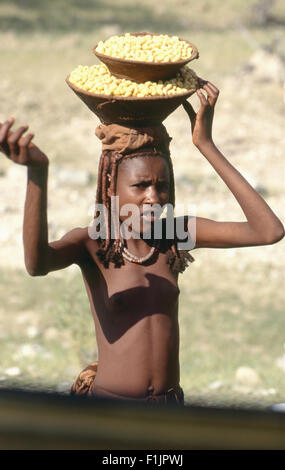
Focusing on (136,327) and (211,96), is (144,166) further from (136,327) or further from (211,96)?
(136,327)

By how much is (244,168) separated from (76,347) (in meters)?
4.45

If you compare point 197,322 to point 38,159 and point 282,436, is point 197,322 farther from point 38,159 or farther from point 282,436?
point 282,436

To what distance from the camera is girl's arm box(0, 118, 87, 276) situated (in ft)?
7.79

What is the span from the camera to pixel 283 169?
9.80 metres

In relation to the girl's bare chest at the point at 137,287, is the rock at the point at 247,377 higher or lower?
higher

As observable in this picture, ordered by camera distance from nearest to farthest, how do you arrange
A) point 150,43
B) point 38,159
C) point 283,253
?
1. point 38,159
2. point 150,43
3. point 283,253

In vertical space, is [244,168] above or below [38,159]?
above

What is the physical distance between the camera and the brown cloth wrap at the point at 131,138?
9.24ft

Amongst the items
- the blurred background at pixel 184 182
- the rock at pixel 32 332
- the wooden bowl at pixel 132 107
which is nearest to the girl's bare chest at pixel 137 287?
the blurred background at pixel 184 182

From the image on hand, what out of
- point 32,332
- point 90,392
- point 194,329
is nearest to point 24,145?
point 90,392

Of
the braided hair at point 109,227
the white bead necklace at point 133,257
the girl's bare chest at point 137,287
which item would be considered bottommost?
the girl's bare chest at point 137,287

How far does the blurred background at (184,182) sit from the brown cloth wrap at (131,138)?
744 mm

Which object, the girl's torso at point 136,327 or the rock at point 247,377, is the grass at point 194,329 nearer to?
the rock at point 247,377
